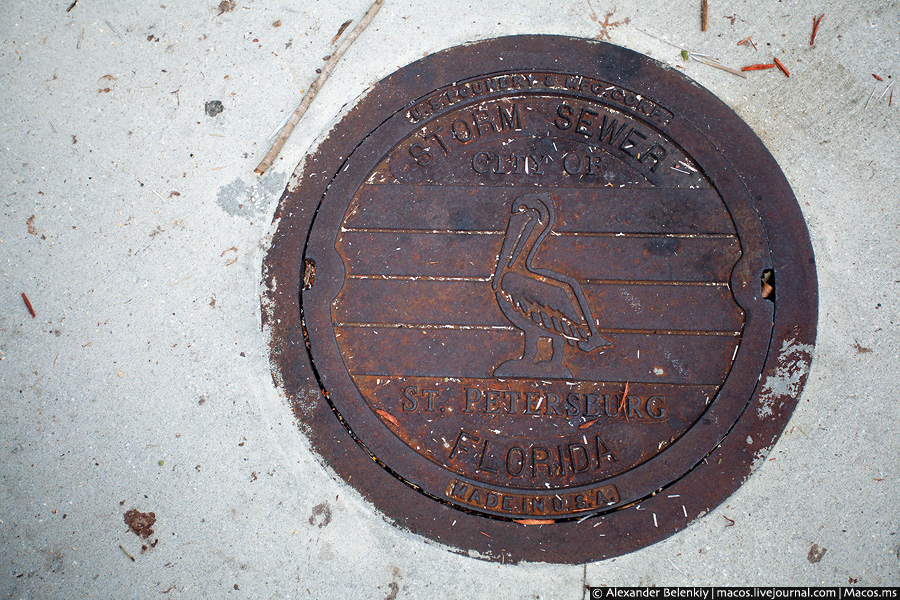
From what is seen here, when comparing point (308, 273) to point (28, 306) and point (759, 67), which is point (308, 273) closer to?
point (28, 306)

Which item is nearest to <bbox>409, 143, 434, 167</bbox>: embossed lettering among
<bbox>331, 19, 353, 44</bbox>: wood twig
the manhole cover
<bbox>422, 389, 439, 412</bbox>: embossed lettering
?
the manhole cover

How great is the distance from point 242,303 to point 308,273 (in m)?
0.30

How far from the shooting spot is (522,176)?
199 centimetres

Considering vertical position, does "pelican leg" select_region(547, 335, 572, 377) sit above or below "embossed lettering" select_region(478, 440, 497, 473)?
above

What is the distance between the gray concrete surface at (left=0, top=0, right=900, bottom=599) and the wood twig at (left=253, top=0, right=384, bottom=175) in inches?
1.3

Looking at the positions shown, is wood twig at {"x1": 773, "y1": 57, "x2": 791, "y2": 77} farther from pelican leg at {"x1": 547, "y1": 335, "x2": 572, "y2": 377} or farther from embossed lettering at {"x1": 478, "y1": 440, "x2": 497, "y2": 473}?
embossed lettering at {"x1": 478, "y1": 440, "x2": 497, "y2": 473}

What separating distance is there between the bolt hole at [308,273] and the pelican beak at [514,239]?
0.70 meters

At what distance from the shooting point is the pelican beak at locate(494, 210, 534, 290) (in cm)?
194

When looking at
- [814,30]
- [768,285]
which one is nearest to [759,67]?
[814,30]

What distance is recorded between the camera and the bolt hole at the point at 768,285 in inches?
75.9

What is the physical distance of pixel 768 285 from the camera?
1.94 metres

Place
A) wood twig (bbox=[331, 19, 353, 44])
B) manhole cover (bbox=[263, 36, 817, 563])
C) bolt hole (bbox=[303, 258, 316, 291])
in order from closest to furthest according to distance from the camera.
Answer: manhole cover (bbox=[263, 36, 817, 563]) → bolt hole (bbox=[303, 258, 316, 291]) → wood twig (bbox=[331, 19, 353, 44])

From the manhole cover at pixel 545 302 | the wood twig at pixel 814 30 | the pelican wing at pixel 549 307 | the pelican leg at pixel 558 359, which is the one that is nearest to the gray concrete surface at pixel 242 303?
the wood twig at pixel 814 30

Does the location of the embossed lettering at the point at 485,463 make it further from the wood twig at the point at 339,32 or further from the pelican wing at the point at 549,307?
the wood twig at the point at 339,32
